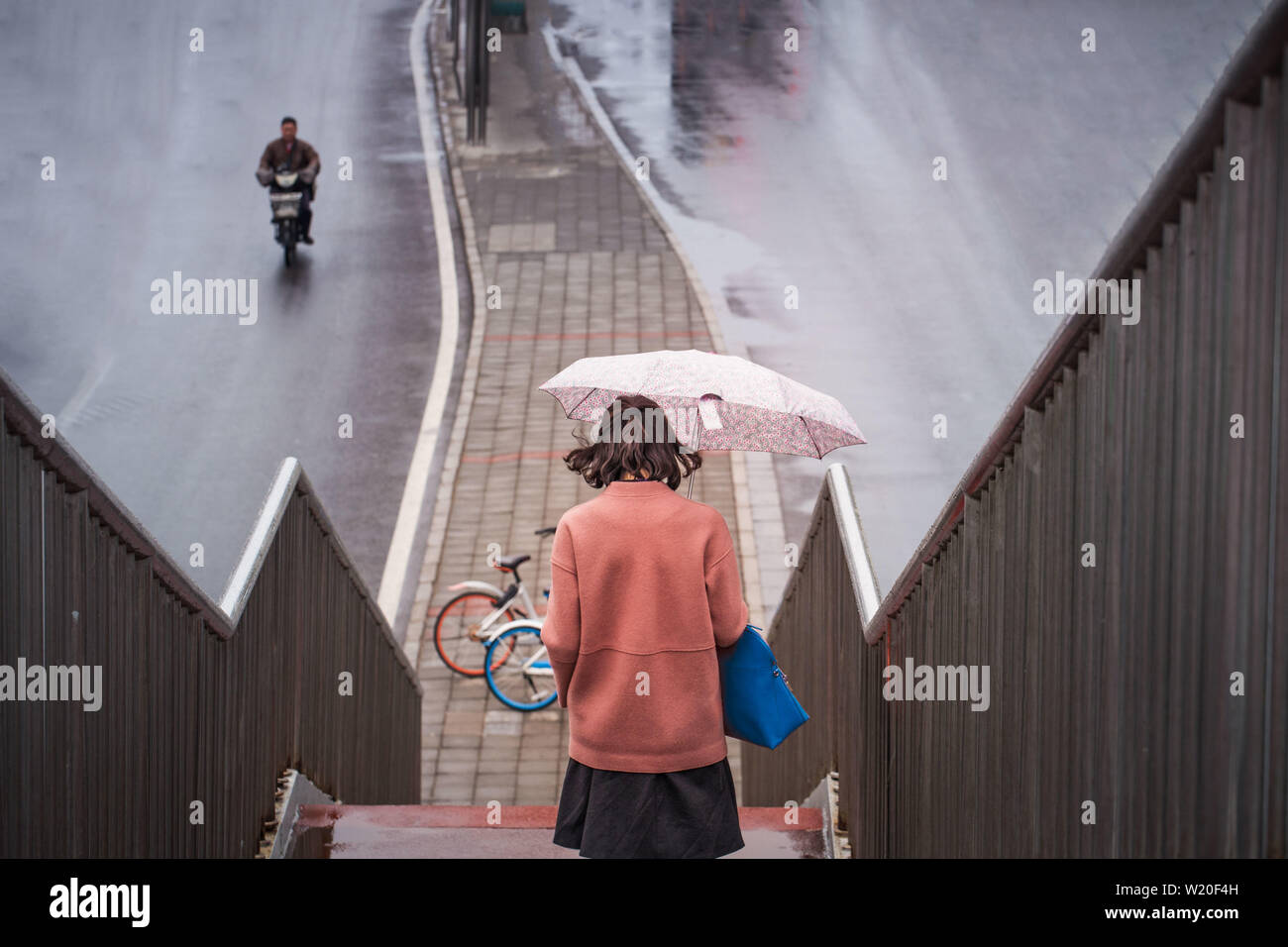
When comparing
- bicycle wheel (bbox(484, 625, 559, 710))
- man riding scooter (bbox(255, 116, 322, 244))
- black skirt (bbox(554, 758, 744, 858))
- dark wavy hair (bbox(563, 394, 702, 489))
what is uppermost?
man riding scooter (bbox(255, 116, 322, 244))

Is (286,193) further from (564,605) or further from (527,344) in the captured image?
(564,605)

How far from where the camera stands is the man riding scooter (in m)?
17.5

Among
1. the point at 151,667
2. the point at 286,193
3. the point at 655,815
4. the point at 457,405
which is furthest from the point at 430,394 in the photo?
the point at 655,815

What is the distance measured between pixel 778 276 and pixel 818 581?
1290 centimetres

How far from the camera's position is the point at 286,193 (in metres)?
17.5

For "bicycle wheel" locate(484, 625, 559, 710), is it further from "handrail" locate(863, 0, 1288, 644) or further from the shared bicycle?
"handrail" locate(863, 0, 1288, 644)

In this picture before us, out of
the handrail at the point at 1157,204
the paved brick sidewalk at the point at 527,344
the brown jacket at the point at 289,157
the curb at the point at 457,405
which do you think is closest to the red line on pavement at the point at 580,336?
the paved brick sidewalk at the point at 527,344

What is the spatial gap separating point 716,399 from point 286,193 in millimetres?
14120

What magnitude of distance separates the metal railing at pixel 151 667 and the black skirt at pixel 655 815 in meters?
1.12

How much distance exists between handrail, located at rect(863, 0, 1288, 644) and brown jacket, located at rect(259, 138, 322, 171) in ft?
50.1

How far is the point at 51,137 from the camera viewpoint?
74.1 feet

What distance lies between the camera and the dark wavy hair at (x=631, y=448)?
12.3 ft

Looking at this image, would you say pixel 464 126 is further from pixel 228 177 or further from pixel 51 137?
pixel 51 137

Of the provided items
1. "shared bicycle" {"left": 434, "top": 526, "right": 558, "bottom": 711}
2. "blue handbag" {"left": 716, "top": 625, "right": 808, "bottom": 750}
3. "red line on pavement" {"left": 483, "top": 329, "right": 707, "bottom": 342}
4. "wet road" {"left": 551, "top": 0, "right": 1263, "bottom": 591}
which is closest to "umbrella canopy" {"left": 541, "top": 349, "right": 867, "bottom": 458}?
"blue handbag" {"left": 716, "top": 625, "right": 808, "bottom": 750}
